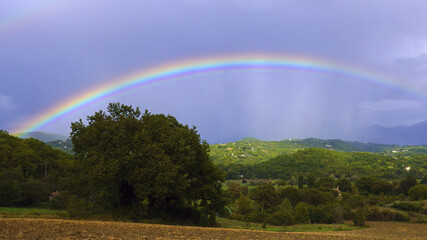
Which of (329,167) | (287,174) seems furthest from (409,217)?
(329,167)

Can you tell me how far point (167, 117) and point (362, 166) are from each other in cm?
17941

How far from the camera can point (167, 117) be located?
32406mm

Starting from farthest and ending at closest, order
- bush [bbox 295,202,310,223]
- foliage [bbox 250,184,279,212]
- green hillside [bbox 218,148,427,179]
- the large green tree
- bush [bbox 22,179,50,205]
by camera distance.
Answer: green hillside [bbox 218,148,427,179]
foliage [bbox 250,184,279,212]
bush [bbox 295,202,310,223]
bush [bbox 22,179,50,205]
the large green tree

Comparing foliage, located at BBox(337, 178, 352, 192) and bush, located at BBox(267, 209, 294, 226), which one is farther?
foliage, located at BBox(337, 178, 352, 192)

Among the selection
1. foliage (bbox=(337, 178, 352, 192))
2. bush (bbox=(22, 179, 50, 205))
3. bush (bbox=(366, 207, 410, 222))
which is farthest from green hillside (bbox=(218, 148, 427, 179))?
bush (bbox=(22, 179, 50, 205))

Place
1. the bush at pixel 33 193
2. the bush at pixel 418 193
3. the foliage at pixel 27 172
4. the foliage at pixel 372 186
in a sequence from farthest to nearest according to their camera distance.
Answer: the foliage at pixel 372 186 → the bush at pixel 418 193 → the bush at pixel 33 193 → the foliage at pixel 27 172

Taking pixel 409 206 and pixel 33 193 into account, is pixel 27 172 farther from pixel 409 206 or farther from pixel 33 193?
pixel 409 206

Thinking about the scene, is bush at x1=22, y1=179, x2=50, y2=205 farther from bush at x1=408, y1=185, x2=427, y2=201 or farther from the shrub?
bush at x1=408, y1=185, x2=427, y2=201

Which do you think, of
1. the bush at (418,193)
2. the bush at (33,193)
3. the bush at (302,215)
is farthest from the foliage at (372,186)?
the bush at (33,193)

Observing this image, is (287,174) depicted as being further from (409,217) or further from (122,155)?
(122,155)

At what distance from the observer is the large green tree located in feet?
80.4

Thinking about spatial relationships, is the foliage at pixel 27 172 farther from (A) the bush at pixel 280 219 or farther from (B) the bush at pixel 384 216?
(B) the bush at pixel 384 216

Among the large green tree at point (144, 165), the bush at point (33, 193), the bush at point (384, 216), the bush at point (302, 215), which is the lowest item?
the bush at point (384, 216)

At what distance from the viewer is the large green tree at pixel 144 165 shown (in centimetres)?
2452
